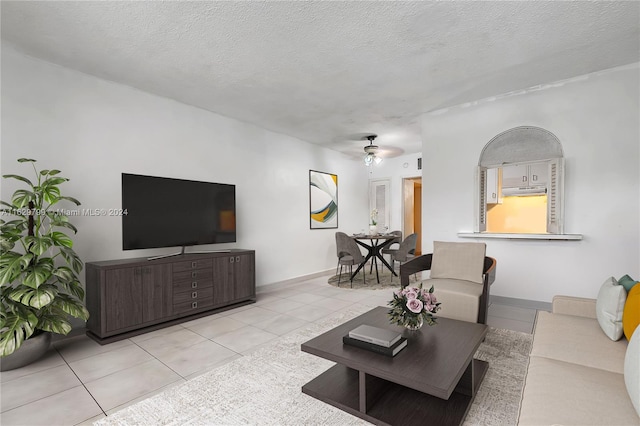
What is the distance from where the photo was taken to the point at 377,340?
6.10 feet

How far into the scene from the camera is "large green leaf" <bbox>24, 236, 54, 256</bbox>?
2.50 metres

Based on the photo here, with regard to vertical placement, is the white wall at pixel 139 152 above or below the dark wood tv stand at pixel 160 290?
above

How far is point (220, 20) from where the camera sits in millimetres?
2457

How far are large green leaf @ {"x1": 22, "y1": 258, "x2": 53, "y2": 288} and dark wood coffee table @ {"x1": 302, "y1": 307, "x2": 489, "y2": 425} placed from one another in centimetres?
221

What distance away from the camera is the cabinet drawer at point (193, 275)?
3574mm

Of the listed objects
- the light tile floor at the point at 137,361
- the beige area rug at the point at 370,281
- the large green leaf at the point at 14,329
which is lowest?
the beige area rug at the point at 370,281

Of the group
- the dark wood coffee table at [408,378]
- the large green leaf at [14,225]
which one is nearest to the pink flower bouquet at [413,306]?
the dark wood coffee table at [408,378]

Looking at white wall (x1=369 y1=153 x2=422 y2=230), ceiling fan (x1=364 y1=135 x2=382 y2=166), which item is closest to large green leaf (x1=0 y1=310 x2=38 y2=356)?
ceiling fan (x1=364 y1=135 x2=382 y2=166)

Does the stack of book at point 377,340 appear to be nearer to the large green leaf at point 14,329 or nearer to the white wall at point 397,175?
the large green leaf at point 14,329

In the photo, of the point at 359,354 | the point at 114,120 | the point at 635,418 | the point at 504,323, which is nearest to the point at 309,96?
the point at 114,120

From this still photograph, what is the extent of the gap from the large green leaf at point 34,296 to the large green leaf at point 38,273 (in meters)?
0.06

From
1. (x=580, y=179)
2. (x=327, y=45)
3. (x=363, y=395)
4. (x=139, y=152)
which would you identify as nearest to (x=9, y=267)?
(x=139, y=152)

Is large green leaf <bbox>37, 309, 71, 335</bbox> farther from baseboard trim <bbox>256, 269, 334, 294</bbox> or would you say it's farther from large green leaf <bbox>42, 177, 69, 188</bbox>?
baseboard trim <bbox>256, 269, 334, 294</bbox>

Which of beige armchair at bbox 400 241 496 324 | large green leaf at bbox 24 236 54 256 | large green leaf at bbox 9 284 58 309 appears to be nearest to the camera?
large green leaf at bbox 9 284 58 309
